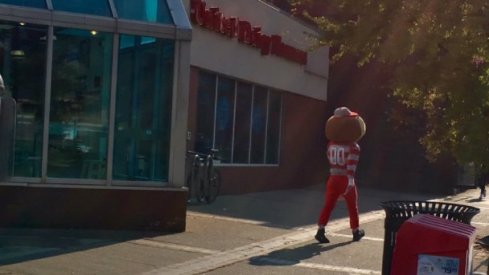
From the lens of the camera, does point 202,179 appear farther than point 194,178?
Yes

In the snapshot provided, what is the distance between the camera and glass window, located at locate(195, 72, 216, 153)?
646 inches

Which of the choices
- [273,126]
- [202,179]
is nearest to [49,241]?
[202,179]

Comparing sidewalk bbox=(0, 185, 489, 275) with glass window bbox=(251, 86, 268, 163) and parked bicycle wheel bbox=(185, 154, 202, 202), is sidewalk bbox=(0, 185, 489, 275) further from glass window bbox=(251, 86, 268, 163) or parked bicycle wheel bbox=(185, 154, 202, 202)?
glass window bbox=(251, 86, 268, 163)

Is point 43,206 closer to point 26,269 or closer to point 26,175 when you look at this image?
point 26,175

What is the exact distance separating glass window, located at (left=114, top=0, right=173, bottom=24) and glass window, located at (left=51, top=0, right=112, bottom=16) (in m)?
0.18

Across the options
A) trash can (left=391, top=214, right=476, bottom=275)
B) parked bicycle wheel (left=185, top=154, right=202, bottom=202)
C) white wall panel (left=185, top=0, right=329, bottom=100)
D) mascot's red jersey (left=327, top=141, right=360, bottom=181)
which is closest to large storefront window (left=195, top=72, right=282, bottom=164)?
white wall panel (left=185, top=0, right=329, bottom=100)

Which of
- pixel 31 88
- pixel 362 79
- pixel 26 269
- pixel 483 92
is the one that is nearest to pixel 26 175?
pixel 31 88

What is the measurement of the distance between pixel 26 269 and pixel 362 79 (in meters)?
18.6

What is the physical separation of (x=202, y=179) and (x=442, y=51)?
8.24 m

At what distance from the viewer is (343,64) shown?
2619 cm

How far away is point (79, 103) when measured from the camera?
1112 cm

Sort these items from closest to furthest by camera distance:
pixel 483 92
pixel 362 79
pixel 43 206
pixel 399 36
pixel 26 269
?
1. pixel 483 92
2. pixel 399 36
3. pixel 26 269
4. pixel 43 206
5. pixel 362 79

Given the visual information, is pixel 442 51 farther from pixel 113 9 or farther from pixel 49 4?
pixel 49 4

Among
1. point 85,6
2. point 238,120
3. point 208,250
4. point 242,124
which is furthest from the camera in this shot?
point 242,124
